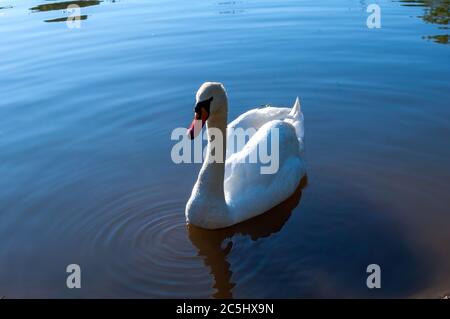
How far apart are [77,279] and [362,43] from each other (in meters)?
11.6

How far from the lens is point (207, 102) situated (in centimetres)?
734

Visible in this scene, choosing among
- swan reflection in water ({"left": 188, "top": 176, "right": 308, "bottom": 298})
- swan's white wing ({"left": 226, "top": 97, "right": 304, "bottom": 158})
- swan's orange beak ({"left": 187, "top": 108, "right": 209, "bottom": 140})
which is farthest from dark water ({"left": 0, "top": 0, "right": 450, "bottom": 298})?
swan's orange beak ({"left": 187, "top": 108, "right": 209, "bottom": 140})

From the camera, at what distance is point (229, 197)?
26.8 feet

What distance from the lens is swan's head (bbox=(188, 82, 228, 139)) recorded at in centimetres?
724

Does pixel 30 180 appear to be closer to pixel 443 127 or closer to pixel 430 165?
pixel 430 165

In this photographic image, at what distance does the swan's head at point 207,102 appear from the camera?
23.8ft

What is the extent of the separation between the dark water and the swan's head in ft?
5.44

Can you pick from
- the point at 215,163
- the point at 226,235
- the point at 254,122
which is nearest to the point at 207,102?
the point at 215,163
